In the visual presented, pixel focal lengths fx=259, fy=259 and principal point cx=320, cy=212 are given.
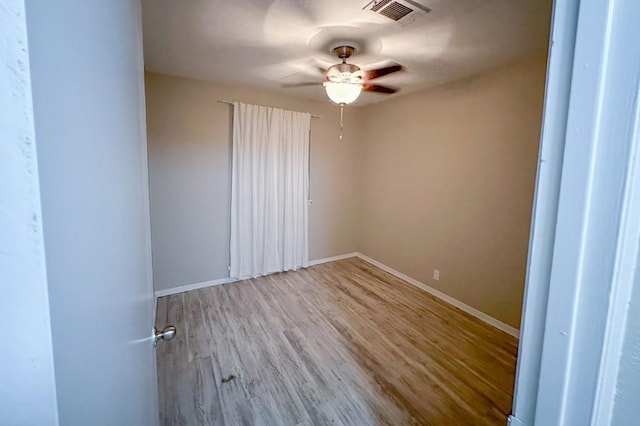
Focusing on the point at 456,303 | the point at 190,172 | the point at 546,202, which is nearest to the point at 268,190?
the point at 190,172

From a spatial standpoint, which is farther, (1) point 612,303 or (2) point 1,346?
(1) point 612,303


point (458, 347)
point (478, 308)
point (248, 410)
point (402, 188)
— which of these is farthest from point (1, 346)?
point (402, 188)

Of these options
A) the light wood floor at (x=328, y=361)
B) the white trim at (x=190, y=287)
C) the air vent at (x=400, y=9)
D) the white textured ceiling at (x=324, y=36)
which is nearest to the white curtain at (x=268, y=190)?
the white trim at (x=190, y=287)

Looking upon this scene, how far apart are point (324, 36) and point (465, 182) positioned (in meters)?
2.06

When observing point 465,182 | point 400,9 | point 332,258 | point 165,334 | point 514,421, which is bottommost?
point 332,258

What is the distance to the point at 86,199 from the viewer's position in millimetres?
364

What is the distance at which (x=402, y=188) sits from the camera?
11.9 feet

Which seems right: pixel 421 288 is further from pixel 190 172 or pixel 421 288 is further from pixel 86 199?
pixel 86 199

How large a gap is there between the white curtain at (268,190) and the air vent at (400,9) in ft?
6.75

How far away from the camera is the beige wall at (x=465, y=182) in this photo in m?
2.37

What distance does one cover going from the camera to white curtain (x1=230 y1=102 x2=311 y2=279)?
10.9ft

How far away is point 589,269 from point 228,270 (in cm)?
352

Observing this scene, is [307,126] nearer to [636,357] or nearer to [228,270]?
[228,270]

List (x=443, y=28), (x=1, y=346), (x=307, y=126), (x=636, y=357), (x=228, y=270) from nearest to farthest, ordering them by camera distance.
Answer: (x=1, y=346) → (x=636, y=357) → (x=443, y=28) → (x=228, y=270) → (x=307, y=126)
